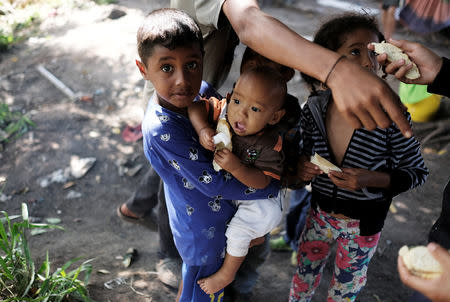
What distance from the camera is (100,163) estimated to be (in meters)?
4.22

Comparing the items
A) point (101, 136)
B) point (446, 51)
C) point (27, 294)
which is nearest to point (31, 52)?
point (101, 136)

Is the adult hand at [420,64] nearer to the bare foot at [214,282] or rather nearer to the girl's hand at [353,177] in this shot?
the girl's hand at [353,177]

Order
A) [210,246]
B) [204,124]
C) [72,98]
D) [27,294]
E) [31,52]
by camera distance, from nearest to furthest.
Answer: [204,124], [210,246], [27,294], [72,98], [31,52]

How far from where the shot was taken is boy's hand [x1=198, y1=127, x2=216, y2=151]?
1474 mm

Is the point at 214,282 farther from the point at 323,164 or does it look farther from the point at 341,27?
the point at 341,27

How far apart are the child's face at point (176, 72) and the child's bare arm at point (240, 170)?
1.05ft

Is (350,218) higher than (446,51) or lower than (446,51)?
higher

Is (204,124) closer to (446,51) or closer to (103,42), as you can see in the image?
(103,42)

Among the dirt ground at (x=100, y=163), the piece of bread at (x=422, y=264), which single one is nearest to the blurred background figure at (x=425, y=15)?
the dirt ground at (x=100, y=163)

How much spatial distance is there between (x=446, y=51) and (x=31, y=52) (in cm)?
743

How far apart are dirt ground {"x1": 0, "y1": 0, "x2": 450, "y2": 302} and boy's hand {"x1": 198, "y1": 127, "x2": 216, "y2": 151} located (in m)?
1.07

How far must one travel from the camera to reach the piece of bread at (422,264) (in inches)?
41.1

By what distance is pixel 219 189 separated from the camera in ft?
5.19

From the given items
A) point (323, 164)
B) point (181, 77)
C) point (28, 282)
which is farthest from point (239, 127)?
point (28, 282)
